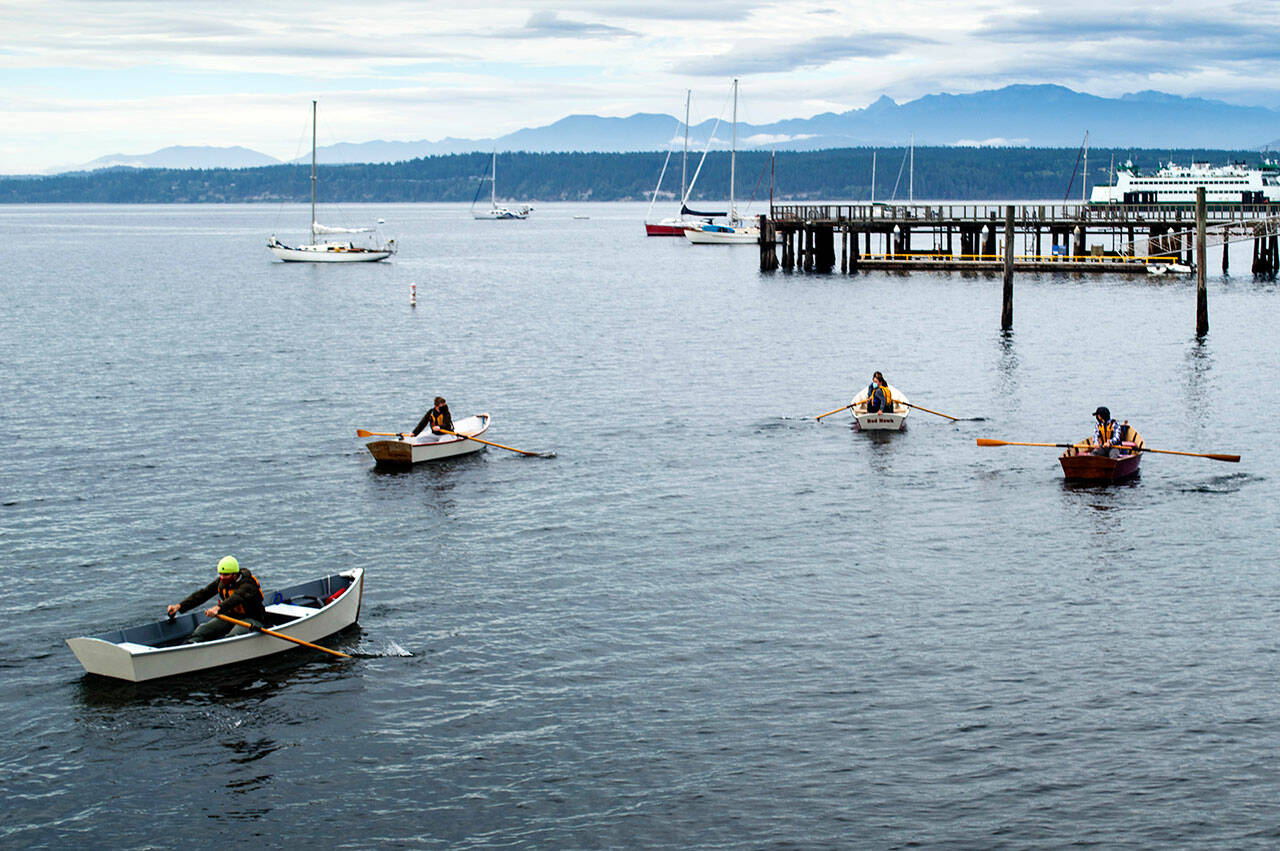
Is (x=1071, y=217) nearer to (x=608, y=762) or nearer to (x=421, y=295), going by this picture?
(x=421, y=295)

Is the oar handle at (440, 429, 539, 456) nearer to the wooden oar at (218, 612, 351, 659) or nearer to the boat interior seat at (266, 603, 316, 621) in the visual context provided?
the boat interior seat at (266, 603, 316, 621)

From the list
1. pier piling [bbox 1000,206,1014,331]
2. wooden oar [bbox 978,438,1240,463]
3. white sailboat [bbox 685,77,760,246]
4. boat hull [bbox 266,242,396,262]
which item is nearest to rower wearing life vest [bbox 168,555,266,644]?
wooden oar [bbox 978,438,1240,463]

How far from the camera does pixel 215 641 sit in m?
22.7

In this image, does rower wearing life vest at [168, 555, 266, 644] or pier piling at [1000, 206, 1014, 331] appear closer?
rower wearing life vest at [168, 555, 266, 644]

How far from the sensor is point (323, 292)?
104 m

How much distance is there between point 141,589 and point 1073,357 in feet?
157

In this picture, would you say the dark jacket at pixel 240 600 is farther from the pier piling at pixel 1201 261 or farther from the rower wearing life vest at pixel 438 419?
the pier piling at pixel 1201 261

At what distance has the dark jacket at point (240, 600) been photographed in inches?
906

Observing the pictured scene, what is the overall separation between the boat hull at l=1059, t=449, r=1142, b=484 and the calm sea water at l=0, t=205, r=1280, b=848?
75 centimetres

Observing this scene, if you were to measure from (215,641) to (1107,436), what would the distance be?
24.8 meters

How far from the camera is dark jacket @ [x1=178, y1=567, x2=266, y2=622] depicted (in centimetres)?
2302

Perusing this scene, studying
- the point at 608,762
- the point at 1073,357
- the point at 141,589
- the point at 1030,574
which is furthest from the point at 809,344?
the point at 608,762

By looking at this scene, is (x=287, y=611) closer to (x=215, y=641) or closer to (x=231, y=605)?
(x=231, y=605)

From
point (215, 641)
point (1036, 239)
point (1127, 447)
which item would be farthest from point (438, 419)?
point (1036, 239)
